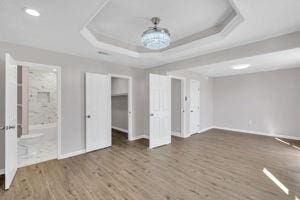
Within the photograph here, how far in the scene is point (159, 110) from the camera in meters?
4.58

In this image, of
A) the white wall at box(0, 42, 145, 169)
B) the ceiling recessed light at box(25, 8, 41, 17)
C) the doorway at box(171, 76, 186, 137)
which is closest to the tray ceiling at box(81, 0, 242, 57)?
the ceiling recessed light at box(25, 8, 41, 17)

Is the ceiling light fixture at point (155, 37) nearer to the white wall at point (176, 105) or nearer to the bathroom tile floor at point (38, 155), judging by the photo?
the white wall at point (176, 105)

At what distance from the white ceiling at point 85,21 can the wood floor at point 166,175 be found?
2.41 metres

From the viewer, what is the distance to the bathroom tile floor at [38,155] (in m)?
3.37

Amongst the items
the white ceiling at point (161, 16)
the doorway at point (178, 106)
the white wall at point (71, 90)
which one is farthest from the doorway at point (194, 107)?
the white wall at point (71, 90)

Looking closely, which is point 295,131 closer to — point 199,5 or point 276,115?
point 276,115

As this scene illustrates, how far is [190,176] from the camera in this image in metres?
2.80

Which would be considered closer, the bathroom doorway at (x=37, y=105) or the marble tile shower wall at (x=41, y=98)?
the bathroom doorway at (x=37, y=105)

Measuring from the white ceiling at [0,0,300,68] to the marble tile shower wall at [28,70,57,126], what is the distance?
454 cm

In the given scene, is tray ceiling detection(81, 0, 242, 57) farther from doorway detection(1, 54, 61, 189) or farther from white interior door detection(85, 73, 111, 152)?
doorway detection(1, 54, 61, 189)

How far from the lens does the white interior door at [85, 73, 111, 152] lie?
396 cm

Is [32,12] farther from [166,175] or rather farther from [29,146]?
[29,146]

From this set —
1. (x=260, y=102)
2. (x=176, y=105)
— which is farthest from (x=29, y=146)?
(x=260, y=102)

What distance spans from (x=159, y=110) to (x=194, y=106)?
1.82m
